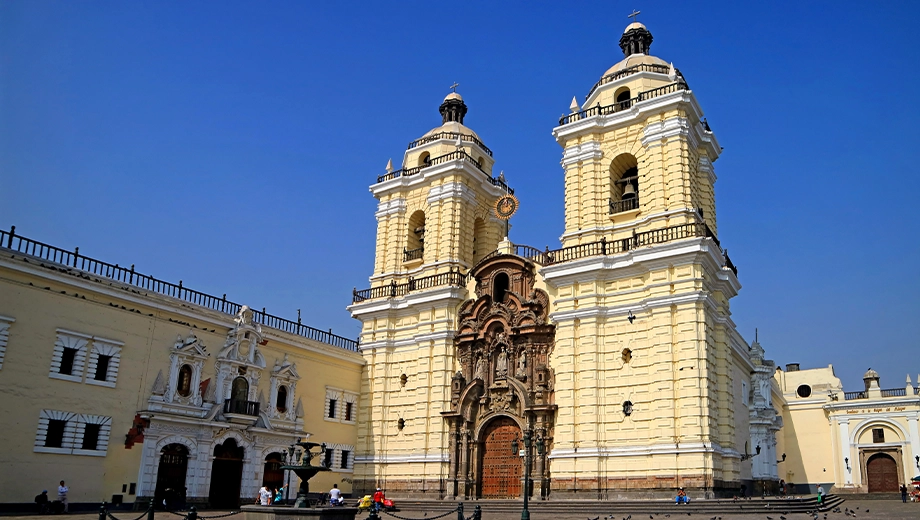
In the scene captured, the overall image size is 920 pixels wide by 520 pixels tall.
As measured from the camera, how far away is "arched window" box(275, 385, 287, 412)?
3034 cm

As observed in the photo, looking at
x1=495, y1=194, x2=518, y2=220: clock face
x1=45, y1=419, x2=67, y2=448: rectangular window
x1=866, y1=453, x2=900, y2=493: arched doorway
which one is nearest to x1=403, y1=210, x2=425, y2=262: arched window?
x1=495, y1=194, x2=518, y2=220: clock face

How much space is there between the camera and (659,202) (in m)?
27.5

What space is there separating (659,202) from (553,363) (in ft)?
24.2

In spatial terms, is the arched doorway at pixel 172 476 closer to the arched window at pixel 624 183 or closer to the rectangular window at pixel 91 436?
the rectangular window at pixel 91 436

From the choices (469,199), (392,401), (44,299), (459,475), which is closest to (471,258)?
(469,199)

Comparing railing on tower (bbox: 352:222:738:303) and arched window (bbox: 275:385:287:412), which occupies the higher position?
railing on tower (bbox: 352:222:738:303)

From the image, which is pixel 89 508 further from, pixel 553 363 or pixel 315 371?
pixel 553 363

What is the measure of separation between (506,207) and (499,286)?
4003 mm

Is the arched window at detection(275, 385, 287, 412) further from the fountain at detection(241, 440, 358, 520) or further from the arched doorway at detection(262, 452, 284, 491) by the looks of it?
the fountain at detection(241, 440, 358, 520)

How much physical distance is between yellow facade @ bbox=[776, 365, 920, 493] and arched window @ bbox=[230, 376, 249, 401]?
124ft

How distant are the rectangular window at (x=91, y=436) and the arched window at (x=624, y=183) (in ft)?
66.2

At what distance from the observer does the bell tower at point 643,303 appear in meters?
Answer: 24.7

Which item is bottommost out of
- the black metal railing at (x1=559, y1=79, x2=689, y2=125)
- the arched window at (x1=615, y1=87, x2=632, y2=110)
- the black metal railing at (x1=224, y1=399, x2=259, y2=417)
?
the black metal railing at (x1=224, y1=399, x2=259, y2=417)

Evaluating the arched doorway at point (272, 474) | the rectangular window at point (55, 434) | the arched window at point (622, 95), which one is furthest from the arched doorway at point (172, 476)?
the arched window at point (622, 95)
